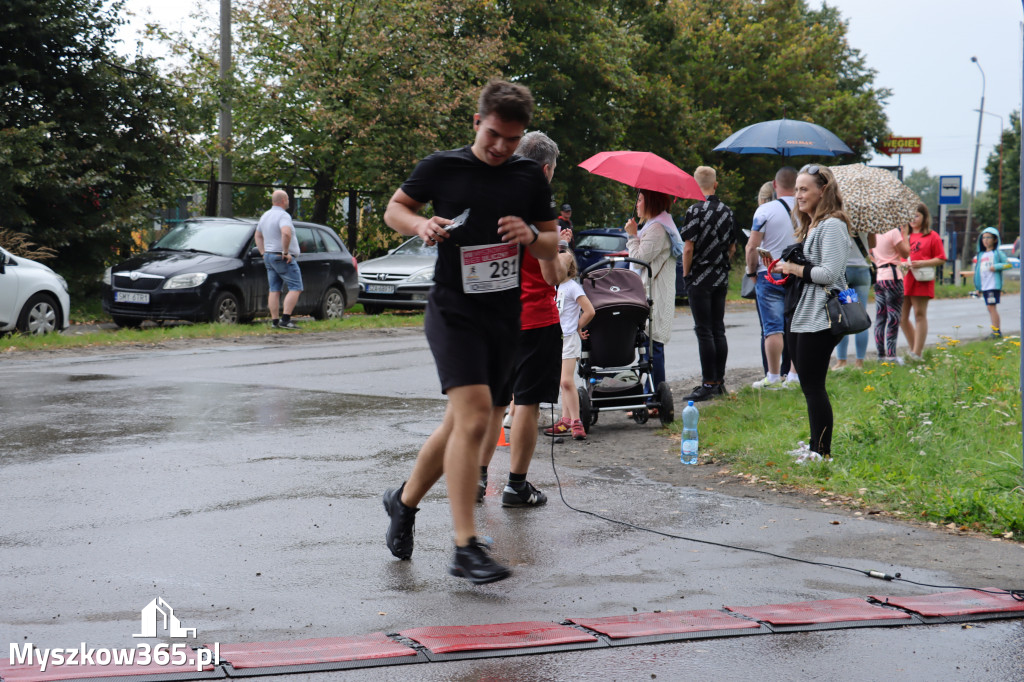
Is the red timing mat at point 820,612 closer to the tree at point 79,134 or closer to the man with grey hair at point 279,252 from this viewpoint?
the man with grey hair at point 279,252

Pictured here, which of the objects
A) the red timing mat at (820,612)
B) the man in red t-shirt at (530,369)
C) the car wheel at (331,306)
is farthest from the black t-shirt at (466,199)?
the car wheel at (331,306)

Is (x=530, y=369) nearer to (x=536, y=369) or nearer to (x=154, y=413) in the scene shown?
(x=536, y=369)

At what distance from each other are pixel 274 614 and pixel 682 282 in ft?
23.2

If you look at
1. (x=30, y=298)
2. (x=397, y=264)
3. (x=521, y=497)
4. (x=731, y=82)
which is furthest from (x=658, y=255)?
(x=731, y=82)

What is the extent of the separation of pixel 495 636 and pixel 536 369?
232 cm

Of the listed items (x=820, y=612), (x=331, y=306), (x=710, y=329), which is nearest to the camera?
(x=820, y=612)

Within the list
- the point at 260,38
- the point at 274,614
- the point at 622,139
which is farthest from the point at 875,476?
the point at 622,139

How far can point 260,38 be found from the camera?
86.2 ft

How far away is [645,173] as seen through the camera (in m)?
9.08

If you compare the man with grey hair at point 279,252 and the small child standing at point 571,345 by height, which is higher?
the man with grey hair at point 279,252

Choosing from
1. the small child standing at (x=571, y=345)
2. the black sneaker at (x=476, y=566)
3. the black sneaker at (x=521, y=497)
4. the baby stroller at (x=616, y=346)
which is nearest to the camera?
the black sneaker at (x=476, y=566)

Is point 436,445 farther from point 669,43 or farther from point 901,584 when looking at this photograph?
point 669,43

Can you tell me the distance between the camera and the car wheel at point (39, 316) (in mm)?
15438

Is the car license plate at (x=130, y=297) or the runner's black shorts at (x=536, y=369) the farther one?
the car license plate at (x=130, y=297)
